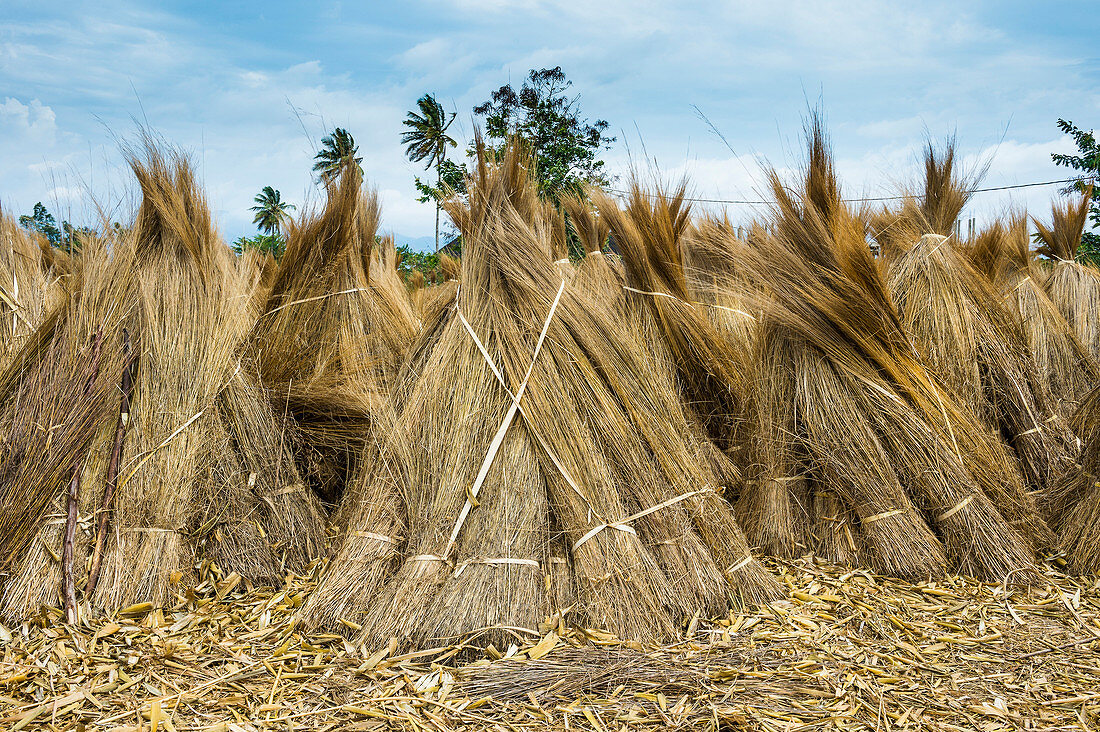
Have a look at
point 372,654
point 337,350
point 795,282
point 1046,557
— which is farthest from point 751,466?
point 337,350

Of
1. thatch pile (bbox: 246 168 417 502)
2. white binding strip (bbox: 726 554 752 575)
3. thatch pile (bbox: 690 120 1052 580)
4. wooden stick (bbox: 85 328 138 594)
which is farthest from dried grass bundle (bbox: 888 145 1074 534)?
wooden stick (bbox: 85 328 138 594)

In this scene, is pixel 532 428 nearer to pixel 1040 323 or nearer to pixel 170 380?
pixel 170 380

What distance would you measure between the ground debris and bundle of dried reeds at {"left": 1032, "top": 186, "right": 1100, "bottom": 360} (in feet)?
10.2

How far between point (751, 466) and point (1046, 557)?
1.27 meters

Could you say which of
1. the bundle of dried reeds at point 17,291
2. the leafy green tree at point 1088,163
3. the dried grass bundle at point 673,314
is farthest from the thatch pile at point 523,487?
the leafy green tree at point 1088,163

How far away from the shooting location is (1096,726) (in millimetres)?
1857

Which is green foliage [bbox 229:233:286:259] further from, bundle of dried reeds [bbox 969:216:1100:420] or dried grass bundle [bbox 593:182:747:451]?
bundle of dried reeds [bbox 969:216:1100:420]

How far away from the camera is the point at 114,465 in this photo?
2670 millimetres

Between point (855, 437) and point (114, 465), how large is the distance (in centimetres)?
306

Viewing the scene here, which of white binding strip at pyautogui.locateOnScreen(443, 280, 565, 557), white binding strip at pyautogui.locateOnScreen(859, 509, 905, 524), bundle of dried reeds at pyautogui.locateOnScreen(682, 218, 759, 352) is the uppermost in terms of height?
bundle of dried reeds at pyautogui.locateOnScreen(682, 218, 759, 352)

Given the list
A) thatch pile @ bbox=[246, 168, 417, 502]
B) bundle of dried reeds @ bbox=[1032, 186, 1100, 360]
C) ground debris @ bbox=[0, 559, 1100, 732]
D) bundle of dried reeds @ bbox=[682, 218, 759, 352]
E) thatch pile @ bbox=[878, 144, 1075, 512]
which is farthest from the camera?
bundle of dried reeds @ bbox=[1032, 186, 1100, 360]

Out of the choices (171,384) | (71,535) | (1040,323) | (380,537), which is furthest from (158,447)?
(1040,323)

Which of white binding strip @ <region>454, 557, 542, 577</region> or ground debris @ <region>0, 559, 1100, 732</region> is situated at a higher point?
white binding strip @ <region>454, 557, 542, 577</region>

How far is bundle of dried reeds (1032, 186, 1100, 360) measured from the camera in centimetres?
487
